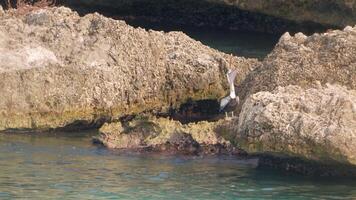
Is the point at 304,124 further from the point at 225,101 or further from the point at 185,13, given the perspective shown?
the point at 185,13

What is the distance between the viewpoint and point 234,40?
1252 inches

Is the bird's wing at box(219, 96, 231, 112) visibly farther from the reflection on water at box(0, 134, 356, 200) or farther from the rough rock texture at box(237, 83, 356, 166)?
the rough rock texture at box(237, 83, 356, 166)

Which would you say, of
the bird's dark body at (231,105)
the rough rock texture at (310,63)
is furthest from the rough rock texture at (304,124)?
the bird's dark body at (231,105)

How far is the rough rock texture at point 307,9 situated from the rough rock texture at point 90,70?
346 inches

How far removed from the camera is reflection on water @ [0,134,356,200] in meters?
14.7

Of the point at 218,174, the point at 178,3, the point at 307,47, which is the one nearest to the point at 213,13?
the point at 178,3

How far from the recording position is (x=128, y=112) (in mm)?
20062

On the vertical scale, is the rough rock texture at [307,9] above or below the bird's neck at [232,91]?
above

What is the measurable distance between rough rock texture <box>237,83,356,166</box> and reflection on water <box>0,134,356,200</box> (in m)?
0.50

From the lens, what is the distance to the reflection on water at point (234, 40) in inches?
1158

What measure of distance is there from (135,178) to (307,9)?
51.6ft

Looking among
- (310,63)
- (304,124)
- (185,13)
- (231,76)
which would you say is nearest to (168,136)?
(310,63)

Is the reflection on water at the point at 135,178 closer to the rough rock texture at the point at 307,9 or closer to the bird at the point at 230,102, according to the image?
the bird at the point at 230,102

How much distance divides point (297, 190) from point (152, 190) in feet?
6.30
